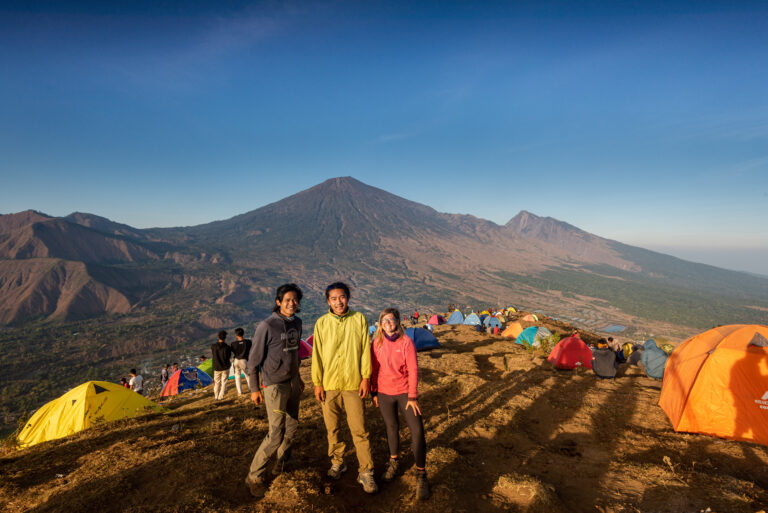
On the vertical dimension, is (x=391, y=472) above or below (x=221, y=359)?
above

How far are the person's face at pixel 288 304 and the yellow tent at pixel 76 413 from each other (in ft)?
20.8

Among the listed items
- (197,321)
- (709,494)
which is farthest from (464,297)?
(709,494)

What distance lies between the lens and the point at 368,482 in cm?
331

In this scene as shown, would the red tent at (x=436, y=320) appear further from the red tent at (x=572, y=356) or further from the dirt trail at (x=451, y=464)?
the dirt trail at (x=451, y=464)

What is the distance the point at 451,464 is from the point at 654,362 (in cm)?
885

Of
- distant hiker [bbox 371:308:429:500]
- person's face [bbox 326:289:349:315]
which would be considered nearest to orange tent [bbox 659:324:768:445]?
distant hiker [bbox 371:308:429:500]

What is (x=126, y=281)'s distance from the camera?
119m

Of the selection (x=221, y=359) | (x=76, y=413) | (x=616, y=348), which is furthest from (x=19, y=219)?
(x=616, y=348)

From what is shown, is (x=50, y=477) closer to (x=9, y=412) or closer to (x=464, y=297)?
(x=9, y=412)

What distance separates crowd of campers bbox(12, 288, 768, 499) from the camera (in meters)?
3.31

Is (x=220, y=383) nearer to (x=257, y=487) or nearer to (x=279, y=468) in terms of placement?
(x=279, y=468)

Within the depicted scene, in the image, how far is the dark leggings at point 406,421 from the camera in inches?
128

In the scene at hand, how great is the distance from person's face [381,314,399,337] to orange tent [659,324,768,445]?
5.83 m

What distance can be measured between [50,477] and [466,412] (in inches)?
247
